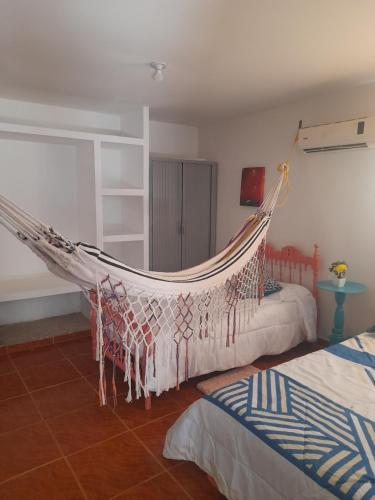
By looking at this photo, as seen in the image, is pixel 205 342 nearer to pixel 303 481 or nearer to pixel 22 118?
pixel 303 481

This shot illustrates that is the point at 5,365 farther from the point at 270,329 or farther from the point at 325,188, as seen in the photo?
the point at 325,188

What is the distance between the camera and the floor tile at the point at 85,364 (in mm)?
2737

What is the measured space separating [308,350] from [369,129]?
5.90 feet

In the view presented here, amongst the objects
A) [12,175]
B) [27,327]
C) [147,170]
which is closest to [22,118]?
[12,175]

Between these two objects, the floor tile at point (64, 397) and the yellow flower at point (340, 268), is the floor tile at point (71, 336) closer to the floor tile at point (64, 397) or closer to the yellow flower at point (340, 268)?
the floor tile at point (64, 397)

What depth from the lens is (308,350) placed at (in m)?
3.10

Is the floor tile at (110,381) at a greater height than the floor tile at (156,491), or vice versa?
the floor tile at (110,381)

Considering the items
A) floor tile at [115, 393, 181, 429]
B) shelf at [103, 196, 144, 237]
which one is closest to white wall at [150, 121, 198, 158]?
shelf at [103, 196, 144, 237]

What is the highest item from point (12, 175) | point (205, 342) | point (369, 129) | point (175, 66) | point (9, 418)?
point (175, 66)

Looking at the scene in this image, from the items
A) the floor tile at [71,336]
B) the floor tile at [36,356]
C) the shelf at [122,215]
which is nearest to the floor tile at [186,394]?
the floor tile at [36,356]

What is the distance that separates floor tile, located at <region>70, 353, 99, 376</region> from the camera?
108 inches

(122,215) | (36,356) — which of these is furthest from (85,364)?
(122,215)

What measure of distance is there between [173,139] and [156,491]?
342cm

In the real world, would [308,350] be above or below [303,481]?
below
